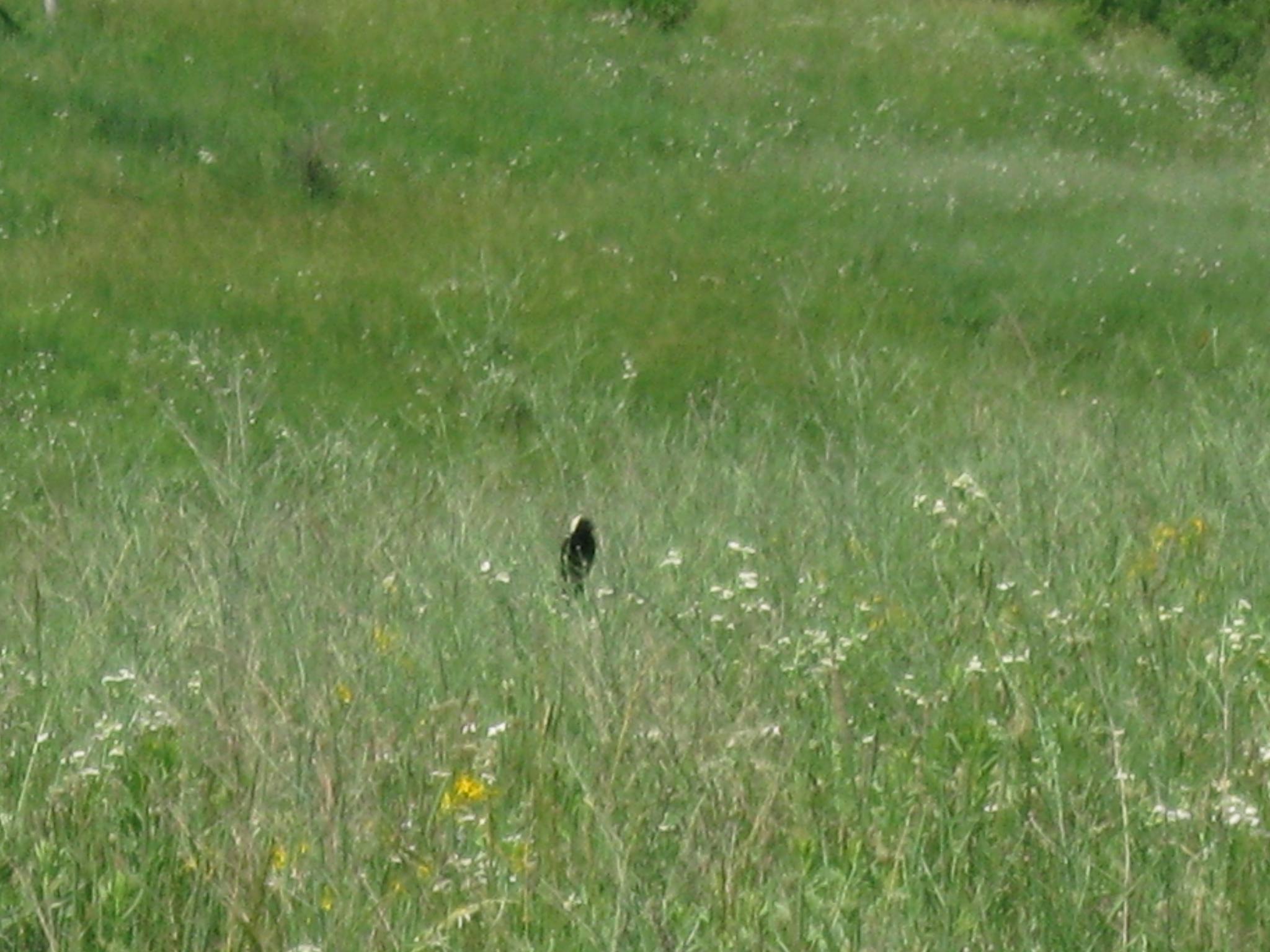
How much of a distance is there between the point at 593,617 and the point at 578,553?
45 centimetres

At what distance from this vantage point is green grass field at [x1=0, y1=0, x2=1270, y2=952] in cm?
252

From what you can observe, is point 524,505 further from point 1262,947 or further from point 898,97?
point 898,97

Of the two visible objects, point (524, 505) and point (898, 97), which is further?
point (898, 97)

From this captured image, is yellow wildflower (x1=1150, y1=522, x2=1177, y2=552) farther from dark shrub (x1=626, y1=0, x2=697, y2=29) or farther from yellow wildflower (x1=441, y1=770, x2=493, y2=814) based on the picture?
dark shrub (x1=626, y1=0, x2=697, y2=29)

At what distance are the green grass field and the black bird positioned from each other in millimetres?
44

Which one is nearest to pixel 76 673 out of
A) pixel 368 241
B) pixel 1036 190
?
pixel 368 241

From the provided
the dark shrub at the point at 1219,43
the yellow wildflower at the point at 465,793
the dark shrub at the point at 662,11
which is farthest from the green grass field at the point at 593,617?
the dark shrub at the point at 1219,43

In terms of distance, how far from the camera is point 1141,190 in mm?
16328

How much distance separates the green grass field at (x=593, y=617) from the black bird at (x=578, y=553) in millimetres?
44

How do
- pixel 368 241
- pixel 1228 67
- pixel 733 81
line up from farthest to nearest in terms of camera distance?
pixel 1228 67
pixel 733 81
pixel 368 241

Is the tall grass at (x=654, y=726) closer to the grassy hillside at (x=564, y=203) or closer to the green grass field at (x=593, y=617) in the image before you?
the green grass field at (x=593, y=617)

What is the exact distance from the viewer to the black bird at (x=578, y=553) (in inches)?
153

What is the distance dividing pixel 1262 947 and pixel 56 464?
7.57 meters

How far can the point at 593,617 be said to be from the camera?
3.54 metres
